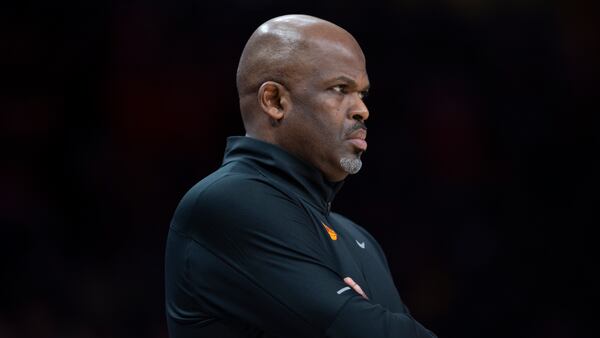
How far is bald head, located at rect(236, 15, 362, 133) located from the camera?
2443 mm

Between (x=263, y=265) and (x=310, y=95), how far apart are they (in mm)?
557

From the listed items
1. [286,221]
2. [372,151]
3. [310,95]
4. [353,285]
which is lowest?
[372,151]

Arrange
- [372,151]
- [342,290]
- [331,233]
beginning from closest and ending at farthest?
1. [342,290]
2. [331,233]
3. [372,151]

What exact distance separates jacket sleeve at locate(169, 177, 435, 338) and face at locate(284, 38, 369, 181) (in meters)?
0.23

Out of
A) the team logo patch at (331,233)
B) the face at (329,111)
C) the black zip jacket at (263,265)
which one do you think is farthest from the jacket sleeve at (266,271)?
the face at (329,111)

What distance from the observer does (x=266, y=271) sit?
2141mm

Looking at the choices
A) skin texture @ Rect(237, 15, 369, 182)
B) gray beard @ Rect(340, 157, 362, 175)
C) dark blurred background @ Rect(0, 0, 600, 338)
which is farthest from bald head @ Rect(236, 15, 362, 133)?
dark blurred background @ Rect(0, 0, 600, 338)

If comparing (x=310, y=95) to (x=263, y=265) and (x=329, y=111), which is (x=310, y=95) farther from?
(x=263, y=265)

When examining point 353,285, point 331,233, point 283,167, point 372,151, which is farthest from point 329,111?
point 372,151

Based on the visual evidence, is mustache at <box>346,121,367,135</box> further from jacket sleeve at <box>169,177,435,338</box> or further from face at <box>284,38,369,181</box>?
jacket sleeve at <box>169,177,435,338</box>

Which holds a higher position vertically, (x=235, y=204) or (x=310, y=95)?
(x=310, y=95)

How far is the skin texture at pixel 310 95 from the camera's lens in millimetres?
2443

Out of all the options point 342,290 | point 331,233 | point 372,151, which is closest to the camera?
point 342,290

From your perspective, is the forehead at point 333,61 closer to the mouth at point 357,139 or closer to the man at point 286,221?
the man at point 286,221
